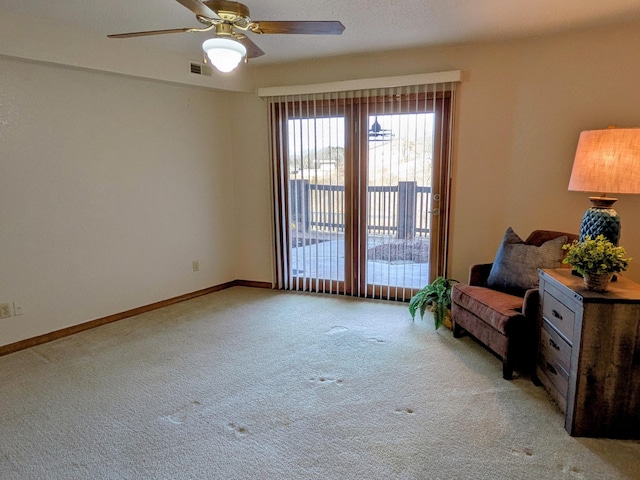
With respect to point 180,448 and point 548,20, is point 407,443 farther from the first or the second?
point 548,20

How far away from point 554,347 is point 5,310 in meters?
3.87

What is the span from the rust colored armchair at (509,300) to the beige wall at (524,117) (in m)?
0.60

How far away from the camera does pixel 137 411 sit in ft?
7.66

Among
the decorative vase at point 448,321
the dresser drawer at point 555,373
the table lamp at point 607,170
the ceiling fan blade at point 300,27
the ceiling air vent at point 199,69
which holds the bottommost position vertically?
the decorative vase at point 448,321

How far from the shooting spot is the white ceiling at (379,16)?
8.64 ft

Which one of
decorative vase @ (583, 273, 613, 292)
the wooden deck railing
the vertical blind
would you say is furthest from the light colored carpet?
the wooden deck railing

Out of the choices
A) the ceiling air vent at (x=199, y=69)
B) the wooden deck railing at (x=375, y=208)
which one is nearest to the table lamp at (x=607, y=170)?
the wooden deck railing at (x=375, y=208)

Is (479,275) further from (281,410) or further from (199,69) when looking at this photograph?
→ (199,69)

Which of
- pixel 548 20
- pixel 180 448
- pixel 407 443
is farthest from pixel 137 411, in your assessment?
pixel 548 20

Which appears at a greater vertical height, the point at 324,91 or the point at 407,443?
the point at 324,91

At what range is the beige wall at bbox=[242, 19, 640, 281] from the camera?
3.17 metres

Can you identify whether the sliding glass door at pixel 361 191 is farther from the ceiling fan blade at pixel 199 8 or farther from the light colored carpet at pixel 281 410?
the ceiling fan blade at pixel 199 8

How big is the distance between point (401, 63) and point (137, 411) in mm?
3586

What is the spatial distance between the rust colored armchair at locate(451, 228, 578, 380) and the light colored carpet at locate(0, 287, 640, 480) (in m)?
0.19
